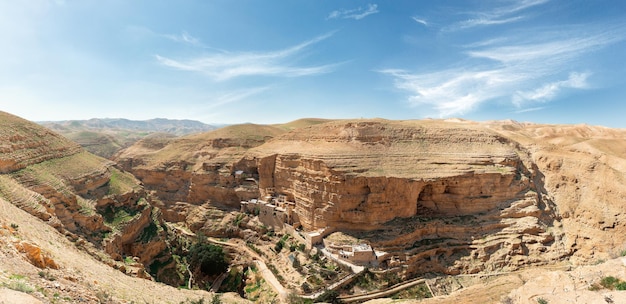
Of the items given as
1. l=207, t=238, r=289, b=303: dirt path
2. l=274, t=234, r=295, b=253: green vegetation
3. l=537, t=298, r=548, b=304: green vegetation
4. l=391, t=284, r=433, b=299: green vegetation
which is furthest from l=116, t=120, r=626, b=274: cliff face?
l=537, t=298, r=548, b=304: green vegetation

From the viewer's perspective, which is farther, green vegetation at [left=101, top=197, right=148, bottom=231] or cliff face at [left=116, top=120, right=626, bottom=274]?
cliff face at [left=116, top=120, right=626, bottom=274]

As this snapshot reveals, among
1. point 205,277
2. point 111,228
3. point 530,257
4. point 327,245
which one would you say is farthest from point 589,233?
point 111,228

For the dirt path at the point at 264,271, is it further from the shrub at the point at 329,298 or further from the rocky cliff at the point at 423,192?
the rocky cliff at the point at 423,192

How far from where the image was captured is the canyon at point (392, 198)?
26.5m

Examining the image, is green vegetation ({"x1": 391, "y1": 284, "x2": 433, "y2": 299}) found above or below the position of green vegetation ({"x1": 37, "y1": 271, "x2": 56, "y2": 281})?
below

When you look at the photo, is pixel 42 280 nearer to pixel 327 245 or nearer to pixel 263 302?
pixel 263 302

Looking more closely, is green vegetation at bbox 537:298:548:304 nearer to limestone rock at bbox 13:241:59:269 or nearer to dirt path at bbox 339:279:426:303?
dirt path at bbox 339:279:426:303

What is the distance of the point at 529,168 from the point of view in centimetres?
3675

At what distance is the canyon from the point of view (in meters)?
26.5

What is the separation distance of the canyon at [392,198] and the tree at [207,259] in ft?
6.83

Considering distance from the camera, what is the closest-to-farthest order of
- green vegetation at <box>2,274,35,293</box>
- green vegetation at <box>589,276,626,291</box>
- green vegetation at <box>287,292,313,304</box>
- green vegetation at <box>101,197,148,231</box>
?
green vegetation at <box>2,274,35,293</box> → green vegetation at <box>589,276,626,291</box> → green vegetation at <box>287,292,313,304</box> → green vegetation at <box>101,197,148,231</box>

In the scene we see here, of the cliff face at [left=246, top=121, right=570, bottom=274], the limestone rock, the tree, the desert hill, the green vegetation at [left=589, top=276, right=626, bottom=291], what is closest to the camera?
the desert hill

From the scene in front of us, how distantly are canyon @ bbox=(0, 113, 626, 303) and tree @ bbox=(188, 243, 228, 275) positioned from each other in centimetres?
208

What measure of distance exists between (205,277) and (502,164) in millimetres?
35475
